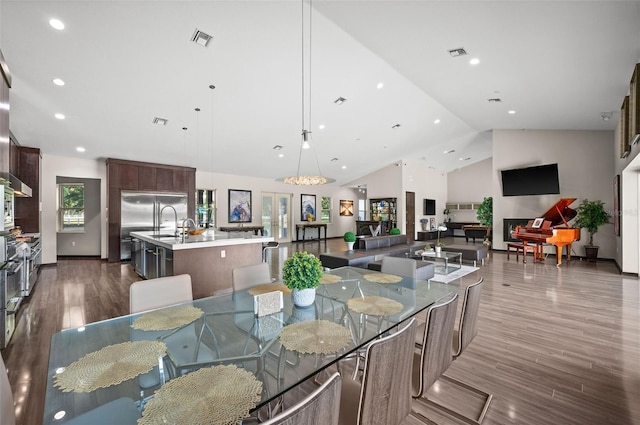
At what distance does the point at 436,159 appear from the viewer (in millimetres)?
11992

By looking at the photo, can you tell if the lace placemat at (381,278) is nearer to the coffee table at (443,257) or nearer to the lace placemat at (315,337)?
the lace placemat at (315,337)

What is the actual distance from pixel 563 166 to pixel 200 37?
9.22 metres

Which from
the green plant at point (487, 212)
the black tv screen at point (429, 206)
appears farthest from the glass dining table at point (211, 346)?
the black tv screen at point (429, 206)

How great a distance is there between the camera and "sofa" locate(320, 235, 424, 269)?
492 centimetres

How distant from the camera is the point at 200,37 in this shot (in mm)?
3635

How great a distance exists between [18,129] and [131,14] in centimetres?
444

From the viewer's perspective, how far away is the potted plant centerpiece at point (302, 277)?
176cm

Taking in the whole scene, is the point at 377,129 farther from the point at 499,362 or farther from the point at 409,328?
the point at 409,328

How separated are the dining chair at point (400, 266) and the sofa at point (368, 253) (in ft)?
6.16

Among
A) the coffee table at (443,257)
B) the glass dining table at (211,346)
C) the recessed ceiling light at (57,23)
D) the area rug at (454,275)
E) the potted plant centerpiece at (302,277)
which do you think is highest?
the recessed ceiling light at (57,23)

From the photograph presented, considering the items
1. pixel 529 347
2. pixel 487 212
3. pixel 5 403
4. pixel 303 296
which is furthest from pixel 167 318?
pixel 487 212

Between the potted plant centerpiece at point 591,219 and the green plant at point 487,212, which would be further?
the green plant at point 487,212

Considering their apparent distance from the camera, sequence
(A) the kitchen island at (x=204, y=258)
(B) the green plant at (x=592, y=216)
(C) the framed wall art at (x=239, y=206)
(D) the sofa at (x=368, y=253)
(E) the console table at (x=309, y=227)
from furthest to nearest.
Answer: (E) the console table at (x=309, y=227) < (C) the framed wall art at (x=239, y=206) < (B) the green plant at (x=592, y=216) < (D) the sofa at (x=368, y=253) < (A) the kitchen island at (x=204, y=258)

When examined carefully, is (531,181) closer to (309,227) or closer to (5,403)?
(309,227)
